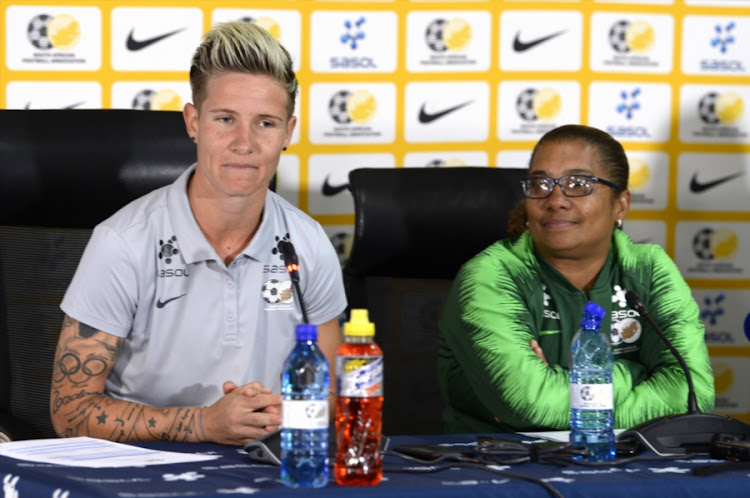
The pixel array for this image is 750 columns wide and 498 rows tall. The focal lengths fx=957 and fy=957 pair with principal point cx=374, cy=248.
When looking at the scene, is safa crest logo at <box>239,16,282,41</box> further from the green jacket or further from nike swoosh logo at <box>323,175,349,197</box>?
the green jacket

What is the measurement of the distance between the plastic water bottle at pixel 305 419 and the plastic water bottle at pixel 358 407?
0.10 ft

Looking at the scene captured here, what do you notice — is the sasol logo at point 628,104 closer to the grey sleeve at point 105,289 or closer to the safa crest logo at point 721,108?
the safa crest logo at point 721,108

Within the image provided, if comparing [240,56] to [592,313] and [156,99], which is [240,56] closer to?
[592,313]

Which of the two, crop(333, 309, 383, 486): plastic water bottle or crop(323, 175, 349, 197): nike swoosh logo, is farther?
crop(323, 175, 349, 197): nike swoosh logo

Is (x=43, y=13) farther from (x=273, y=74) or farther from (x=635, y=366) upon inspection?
(x=635, y=366)

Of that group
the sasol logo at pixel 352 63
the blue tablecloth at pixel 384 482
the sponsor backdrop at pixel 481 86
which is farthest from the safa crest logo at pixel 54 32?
the blue tablecloth at pixel 384 482

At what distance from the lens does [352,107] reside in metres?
2.86

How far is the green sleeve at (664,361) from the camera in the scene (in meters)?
1.90

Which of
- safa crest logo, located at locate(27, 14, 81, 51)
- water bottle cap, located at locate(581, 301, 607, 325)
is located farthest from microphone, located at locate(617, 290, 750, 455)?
safa crest logo, located at locate(27, 14, 81, 51)

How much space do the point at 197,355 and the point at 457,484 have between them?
753mm

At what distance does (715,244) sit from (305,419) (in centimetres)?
214

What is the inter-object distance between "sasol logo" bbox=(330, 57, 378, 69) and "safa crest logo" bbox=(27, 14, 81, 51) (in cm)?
74

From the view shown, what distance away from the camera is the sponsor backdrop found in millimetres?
2773

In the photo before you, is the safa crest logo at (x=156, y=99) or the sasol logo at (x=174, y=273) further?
the safa crest logo at (x=156, y=99)
